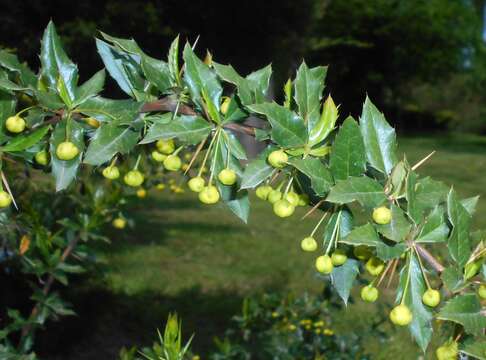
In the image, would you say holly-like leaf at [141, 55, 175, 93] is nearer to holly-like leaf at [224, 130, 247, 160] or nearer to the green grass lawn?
holly-like leaf at [224, 130, 247, 160]

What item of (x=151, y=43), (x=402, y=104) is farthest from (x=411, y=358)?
(x=402, y=104)

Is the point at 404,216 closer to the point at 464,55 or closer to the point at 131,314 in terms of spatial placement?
the point at 131,314

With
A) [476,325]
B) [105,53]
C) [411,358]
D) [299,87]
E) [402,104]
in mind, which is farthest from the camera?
[402,104]

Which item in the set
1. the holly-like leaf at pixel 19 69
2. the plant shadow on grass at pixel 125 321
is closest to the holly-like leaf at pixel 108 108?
the holly-like leaf at pixel 19 69


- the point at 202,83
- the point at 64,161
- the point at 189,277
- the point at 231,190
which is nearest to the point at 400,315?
the point at 231,190

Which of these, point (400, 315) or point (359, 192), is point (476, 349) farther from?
point (359, 192)
